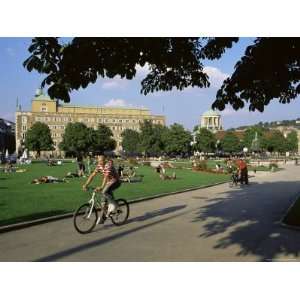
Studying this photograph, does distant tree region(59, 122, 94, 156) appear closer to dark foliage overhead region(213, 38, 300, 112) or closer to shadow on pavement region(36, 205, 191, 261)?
shadow on pavement region(36, 205, 191, 261)

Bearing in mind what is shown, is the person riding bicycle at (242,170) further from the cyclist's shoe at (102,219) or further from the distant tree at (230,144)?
the distant tree at (230,144)

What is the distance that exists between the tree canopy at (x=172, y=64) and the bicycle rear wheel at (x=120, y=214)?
10.8 ft

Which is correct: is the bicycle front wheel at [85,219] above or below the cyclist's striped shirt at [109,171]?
below

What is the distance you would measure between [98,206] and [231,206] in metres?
7.48

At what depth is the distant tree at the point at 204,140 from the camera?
4811 inches

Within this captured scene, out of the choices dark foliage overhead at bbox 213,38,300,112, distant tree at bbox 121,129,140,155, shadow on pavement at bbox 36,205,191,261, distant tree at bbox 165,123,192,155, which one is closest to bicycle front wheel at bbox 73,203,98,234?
shadow on pavement at bbox 36,205,191,261

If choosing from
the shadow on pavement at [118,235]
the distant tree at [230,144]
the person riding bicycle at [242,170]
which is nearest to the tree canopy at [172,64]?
the shadow on pavement at [118,235]

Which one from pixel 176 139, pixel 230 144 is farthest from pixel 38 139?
pixel 230 144

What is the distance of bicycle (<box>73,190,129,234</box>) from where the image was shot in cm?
1151

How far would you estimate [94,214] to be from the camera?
12.0 metres

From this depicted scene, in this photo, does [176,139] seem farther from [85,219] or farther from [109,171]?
[85,219]

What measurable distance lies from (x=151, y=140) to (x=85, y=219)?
100223 millimetres

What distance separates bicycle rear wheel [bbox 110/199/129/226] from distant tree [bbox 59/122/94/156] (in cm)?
10368

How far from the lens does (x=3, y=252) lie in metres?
9.40
